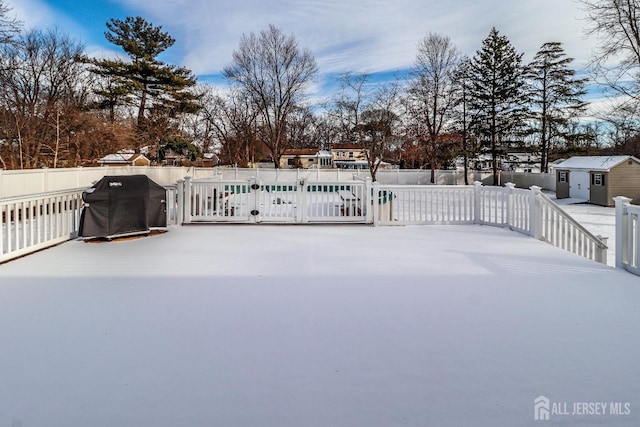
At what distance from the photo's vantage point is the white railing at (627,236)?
143 inches

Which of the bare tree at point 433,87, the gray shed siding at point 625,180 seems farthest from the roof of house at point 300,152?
the gray shed siding at point 625,180

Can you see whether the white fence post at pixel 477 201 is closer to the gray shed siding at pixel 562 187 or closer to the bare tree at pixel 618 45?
the bare tree at pixel 618 45

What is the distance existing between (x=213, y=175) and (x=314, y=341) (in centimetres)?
1796

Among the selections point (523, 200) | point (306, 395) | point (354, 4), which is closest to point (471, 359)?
point (306, 395)

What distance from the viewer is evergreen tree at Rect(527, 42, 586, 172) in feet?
75.6

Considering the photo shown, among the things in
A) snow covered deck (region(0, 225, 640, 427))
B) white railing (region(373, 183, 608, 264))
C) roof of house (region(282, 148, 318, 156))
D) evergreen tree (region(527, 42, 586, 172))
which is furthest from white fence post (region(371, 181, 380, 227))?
roof of house (region(282, 148, 318, 156))

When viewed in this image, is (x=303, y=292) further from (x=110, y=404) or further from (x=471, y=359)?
(x=110, y=404)

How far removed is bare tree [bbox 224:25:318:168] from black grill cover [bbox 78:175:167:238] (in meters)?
19.3

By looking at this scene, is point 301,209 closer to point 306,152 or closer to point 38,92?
point 38,92

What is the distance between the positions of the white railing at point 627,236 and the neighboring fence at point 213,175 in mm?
5462

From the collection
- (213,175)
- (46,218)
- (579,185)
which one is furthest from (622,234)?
(213,175)

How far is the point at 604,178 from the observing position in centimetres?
1628

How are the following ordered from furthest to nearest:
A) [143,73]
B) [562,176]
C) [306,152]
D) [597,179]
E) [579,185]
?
[306,152] → [143,73] → [562,176] → [579,185] → [597,179]

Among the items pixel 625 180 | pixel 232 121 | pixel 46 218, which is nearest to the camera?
pixel 46 218
